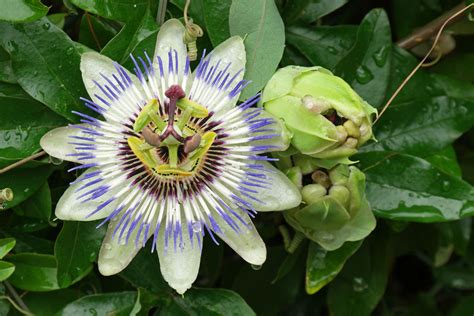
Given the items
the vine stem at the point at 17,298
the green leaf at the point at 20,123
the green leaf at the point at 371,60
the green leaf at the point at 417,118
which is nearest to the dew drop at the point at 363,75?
the green leaf at the point at 371,60

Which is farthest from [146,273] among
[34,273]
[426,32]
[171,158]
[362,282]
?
[426,32]

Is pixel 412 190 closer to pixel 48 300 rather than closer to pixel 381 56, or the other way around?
pixel 381 56

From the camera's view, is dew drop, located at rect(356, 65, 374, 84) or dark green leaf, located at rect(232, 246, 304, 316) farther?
dark green leaf, located at rect(232, 246, 304, 316)

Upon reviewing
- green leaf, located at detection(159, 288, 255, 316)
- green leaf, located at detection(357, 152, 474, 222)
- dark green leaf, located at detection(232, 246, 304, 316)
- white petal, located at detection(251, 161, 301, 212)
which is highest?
white petal, located at detection(251, 161, 301, 212)

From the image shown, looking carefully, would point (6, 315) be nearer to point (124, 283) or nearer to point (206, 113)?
point (124, 283)

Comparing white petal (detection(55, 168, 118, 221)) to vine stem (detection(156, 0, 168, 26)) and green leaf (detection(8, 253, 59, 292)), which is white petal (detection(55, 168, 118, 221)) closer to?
green leaf (detection(8, 253, 59, 292))

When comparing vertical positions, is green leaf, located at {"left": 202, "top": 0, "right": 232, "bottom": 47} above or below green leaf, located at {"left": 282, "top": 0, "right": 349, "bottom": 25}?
above

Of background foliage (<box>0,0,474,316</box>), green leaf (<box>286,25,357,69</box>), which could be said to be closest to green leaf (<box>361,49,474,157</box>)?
background foliage (<box>0,0,474,316</box>)

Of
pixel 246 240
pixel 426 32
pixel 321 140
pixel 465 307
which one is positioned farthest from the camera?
pixel 465 307
